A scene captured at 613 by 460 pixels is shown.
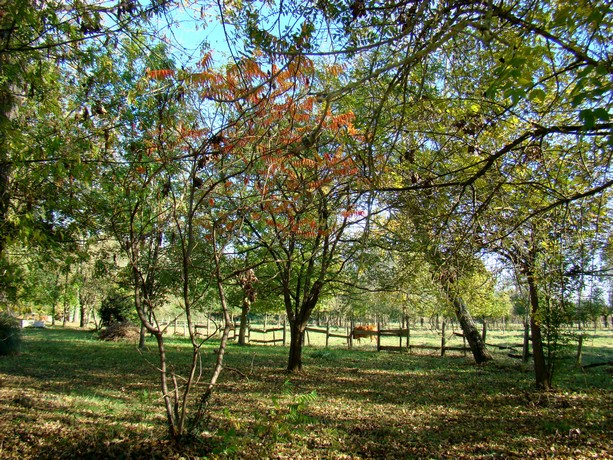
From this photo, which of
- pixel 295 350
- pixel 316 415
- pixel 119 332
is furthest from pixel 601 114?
pixel 119 332

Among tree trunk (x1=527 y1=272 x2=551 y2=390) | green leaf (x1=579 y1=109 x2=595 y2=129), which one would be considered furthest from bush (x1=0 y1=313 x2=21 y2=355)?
green leaf (x1=579 y1=109 x2=595 y2=129)

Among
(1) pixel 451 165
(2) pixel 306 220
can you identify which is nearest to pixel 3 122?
(2) pixel 306 220

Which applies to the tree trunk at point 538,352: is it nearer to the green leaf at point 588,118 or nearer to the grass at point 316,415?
the grass at point 316,415

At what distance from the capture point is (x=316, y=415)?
6.31 metres

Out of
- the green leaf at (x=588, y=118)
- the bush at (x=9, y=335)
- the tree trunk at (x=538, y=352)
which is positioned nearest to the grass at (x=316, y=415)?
the tree trunk at (x=538, y=352)

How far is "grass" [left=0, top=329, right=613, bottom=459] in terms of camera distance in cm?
431

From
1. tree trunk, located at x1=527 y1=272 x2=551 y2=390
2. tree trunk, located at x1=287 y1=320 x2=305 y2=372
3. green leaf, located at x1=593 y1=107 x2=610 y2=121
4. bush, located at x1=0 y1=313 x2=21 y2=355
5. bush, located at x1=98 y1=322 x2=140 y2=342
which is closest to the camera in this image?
green leaf, located at x1=593 y1=107 x2=610 y2=121

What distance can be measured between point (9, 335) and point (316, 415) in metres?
9.90

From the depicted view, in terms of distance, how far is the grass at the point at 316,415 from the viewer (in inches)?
170

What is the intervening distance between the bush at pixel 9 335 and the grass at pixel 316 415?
0.63 metres

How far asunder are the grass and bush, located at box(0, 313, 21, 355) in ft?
2.05

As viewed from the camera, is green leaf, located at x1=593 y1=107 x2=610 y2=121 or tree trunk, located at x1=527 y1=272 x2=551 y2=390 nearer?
green leaf, located at x1=593 y1=107 x2=610 y2=121

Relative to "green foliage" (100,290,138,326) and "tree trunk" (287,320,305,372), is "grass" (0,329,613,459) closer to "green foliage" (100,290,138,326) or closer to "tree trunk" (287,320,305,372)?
"tree trunk" (287,320,305,372)

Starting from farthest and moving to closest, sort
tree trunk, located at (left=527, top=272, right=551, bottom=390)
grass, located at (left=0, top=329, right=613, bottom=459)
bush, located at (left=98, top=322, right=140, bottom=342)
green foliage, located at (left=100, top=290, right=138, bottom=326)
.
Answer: green foliage, located at (left=100, top=290, right=138, bottom=326), bush, located at (left=98, top=322, right=140, bottom=342), tree trunk, located at (left=527, top=272, right=551, bottom=390), grass, located at (left=0, top=329, right=613, bottom=459)
